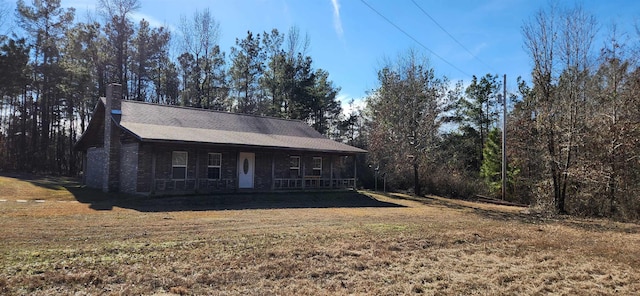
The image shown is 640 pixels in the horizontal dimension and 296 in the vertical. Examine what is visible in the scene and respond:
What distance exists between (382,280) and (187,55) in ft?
123

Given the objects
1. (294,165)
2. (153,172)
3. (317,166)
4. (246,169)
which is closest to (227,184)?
(246,169)

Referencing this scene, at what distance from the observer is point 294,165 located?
862 inches

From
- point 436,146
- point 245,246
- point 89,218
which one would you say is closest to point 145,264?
point 245,246

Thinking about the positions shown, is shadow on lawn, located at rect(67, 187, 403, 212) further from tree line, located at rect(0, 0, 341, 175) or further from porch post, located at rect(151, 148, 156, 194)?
tree line, located at rect(0, 0, 341, 175)

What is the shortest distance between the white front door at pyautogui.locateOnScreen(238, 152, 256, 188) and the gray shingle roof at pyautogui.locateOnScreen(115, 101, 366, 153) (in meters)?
0.89

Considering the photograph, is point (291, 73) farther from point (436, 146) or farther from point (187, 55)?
point (436, 146)

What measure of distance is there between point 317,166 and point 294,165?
1.58 metres

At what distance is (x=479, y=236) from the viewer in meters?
9.23

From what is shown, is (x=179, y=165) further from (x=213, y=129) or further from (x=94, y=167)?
(x=94, y=167)

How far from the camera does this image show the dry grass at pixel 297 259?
4914mm

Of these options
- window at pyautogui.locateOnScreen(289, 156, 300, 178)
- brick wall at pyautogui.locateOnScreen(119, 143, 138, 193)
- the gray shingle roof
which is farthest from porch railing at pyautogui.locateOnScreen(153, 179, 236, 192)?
window at pyautogui.locateOnScreen(289, 156, 300, 178)

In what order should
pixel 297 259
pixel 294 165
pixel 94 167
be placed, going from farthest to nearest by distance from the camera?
pixel 294 165, pixel 94 167, pixel 297 259

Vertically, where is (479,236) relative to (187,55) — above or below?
below

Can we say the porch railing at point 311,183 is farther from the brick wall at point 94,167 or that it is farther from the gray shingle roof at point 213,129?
the brick wall at point 94,167
